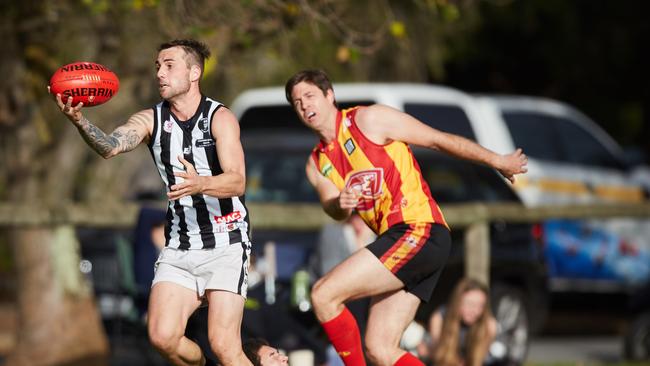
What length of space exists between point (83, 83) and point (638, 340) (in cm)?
900

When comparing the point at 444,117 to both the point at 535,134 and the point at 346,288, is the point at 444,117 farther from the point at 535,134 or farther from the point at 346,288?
the point at 346,288

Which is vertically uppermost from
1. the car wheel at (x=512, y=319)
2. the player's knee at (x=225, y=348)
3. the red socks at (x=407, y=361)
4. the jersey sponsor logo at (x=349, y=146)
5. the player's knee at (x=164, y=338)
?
the jersey sponsor logo at (x=349, y=146)

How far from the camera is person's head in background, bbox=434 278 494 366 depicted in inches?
446

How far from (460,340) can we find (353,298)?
3.27 m

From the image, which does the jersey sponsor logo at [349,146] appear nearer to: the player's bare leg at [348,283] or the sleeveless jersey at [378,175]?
the sleeveless jersey at [378,175]

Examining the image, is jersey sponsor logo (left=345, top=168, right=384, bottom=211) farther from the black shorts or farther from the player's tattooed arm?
the player's tattooed arm

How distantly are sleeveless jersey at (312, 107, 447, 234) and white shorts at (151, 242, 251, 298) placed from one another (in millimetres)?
931

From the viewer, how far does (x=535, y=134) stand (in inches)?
647

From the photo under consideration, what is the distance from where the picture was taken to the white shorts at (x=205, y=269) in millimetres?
7828

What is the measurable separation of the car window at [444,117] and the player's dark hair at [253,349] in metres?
Answer: 6.34

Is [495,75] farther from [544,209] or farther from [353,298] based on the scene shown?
[353,298]

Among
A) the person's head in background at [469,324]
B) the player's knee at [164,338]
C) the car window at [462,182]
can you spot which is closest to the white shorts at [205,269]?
the player's knee at [164,338]

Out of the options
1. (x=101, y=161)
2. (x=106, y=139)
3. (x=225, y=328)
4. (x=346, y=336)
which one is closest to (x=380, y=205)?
(x=346, y=336)

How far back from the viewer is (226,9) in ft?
40.4
